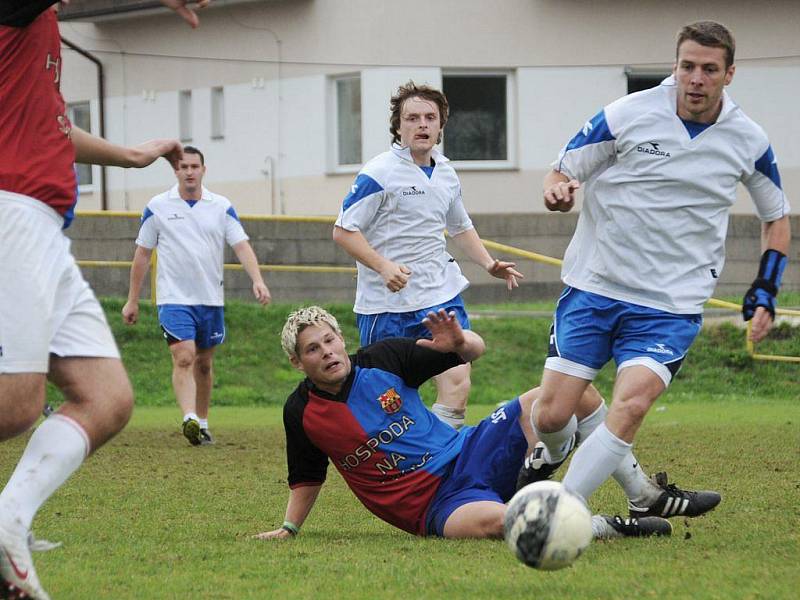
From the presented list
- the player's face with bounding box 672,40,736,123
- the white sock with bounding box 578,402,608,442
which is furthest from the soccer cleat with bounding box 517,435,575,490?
the player's face with bounding box 672,40,736,123

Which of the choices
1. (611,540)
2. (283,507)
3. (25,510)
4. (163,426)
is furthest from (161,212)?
(25,510)

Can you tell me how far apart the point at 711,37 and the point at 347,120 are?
20.2 meters

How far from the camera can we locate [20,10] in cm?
469

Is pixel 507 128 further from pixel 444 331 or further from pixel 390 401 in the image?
pixel 444 331

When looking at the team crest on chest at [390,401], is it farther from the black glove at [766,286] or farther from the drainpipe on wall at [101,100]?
the drainpipe on wall at [101,100]

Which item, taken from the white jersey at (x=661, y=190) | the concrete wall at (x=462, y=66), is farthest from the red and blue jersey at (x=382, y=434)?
the concrete wall at (x=462, y=66)

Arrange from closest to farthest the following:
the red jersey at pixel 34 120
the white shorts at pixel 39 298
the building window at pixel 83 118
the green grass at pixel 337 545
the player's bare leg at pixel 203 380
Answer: the white shorts at pixel 39 298, the red jersey at pixel 34 120, the green grass at pixel 337 545, the player's bare leg at pixel 203 380, the building window at pixel 83 118

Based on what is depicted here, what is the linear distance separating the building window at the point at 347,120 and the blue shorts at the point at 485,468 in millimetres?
19493

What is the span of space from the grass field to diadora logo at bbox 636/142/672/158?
172 cm

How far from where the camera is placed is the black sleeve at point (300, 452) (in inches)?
262

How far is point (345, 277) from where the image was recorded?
71.8 ft

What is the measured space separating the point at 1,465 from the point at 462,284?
12.2ft

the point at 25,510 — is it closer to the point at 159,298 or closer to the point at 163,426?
the point at 159,298

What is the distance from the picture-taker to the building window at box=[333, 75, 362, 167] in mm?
26016
